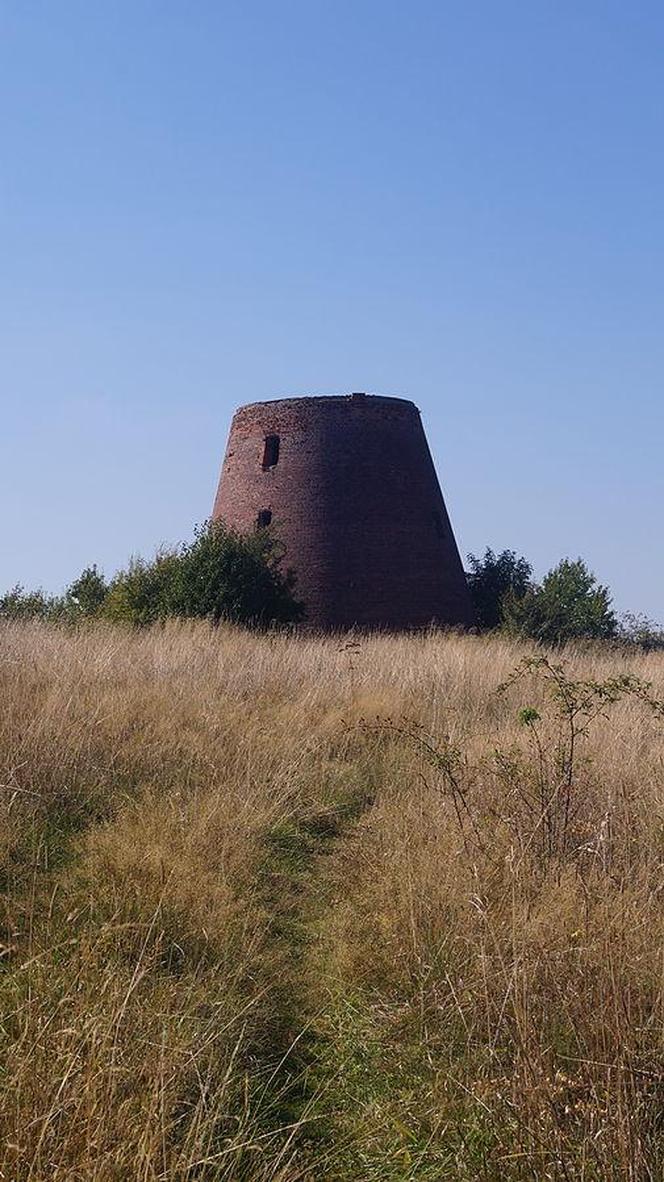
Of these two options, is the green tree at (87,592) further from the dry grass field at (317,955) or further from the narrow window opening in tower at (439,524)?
the dry grass field at (317,955)

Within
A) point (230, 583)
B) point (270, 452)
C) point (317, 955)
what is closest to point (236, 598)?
point (230, 583)

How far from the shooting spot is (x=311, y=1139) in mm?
2764

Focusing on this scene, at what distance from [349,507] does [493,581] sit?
22.2ft

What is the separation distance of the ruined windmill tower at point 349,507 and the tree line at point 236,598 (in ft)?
2.99

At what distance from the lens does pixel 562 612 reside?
26047mm

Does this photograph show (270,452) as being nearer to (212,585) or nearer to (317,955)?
(212,585)

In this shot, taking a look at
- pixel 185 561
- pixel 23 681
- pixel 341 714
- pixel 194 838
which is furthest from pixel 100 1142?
pixel 185 561

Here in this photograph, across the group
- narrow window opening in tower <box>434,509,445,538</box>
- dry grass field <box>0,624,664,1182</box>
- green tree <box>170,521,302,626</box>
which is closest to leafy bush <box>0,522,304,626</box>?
green tree <box>170,521,302,626</box>

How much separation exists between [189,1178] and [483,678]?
8.35 meters

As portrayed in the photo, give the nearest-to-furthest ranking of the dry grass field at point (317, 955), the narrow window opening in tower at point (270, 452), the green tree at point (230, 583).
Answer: the dry grass field at point (317, 955), the green tree at point (230, 583), the narrow window opening in tower at point (270, 452)

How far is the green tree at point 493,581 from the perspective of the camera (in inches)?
1148

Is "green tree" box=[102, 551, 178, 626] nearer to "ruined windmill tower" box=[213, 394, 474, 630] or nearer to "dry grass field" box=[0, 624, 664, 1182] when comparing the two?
"ruined windmill tower" box=[213, 394, 474, 630]

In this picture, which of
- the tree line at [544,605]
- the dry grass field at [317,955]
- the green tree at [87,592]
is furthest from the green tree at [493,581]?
the dry grass field at [317,955]

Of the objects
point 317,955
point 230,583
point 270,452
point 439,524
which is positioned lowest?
point 317,955
